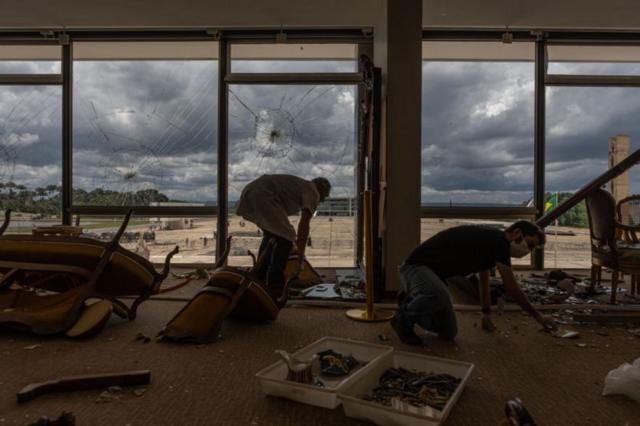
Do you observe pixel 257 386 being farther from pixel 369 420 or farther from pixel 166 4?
pixel 166 4

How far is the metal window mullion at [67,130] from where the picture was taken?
5.54 metres

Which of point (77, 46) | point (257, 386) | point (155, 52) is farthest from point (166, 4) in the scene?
point (257, 386)

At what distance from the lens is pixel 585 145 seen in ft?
18.7

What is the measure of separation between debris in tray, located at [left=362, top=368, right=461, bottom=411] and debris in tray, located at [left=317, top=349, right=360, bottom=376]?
0.57ft

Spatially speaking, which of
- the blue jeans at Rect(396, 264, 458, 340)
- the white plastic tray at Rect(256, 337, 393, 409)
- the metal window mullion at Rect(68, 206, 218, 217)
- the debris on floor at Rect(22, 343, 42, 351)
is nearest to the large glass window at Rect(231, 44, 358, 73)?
the metal window mullion at Rect(68, 206, 218, 217)

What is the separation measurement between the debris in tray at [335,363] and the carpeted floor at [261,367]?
29 centimetres

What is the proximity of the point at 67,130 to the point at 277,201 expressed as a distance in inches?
137

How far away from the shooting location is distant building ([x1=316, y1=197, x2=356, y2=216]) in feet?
18.5

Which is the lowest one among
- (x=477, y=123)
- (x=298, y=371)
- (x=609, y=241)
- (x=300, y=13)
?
(x=298, y=371)

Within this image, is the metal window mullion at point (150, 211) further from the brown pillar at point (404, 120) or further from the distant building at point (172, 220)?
the brown pillar at point (404, 120)

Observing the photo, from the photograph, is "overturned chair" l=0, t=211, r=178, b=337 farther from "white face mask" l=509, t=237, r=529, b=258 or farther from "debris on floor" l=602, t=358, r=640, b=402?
"debris on floor" l=602, t=358, r=640, b=402

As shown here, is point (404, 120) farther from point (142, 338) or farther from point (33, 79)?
point (33, 79)

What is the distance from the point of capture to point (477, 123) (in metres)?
5.71

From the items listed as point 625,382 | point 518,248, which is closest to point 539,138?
point 518,248
